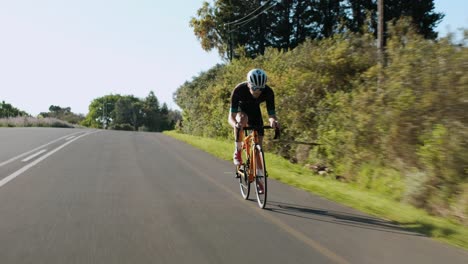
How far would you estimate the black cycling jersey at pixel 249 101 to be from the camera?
8000 mm

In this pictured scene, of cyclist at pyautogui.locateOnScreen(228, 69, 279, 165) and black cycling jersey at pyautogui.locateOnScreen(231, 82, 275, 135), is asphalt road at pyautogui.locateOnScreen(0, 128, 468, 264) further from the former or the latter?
black cycling jersey at pyautogui.locateOnScreen(231, 82, 275, 135)

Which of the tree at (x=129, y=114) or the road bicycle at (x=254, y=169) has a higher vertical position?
the tree at (x=129, y=114)

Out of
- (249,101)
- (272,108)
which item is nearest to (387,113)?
(272,108)

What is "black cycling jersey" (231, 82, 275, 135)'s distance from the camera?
26.2ft

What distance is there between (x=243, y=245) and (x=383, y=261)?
4.69 feet

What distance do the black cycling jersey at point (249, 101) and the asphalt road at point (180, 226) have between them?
138cm

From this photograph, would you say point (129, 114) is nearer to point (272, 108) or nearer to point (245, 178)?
point (245, 178)

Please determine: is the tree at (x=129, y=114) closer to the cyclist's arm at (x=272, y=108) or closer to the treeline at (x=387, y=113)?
the treeline at (x=387, y=113)

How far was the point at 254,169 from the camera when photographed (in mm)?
7816

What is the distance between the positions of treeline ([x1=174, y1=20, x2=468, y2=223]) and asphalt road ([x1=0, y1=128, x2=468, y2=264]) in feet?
5.27

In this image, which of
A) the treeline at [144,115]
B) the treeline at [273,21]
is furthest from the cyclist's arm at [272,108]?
the treeline at [144,115]

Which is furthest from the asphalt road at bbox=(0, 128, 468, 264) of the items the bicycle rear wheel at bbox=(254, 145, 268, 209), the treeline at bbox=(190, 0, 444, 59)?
the treeline at bbox=(190, 0, 444, 59)

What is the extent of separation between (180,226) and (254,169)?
202 centimetres

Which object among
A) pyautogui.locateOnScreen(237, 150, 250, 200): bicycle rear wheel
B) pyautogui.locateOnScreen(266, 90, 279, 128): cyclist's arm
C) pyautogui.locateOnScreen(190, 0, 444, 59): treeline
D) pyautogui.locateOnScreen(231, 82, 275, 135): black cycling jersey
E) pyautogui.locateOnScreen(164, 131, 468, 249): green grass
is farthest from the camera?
pyautogui.locateOnScreen(190, 0, 444, 59): treeline
